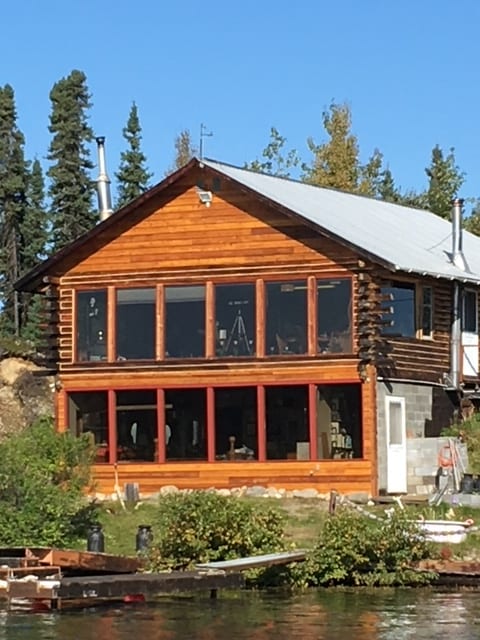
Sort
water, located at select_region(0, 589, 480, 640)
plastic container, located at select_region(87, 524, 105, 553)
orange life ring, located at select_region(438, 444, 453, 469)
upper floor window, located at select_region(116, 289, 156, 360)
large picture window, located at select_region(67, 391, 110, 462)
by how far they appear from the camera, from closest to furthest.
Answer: water, located at select_region(0, 589, 480, 640) < plastic container, located at select_region(87, 524, 105, 553) < orange life ring, located at select_region(438, 444, 453, 469) < upper floor window, located at select_region(116, 289, 156, 360) < large picture window, located at select_region(67, 391, 110, 462)

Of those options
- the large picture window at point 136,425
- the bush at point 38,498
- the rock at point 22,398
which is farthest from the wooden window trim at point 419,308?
the rock at point 22,398

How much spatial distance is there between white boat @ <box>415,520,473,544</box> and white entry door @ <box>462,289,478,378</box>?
11.1m

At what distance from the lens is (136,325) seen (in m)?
39.3

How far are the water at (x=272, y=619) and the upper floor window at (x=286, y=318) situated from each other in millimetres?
10635

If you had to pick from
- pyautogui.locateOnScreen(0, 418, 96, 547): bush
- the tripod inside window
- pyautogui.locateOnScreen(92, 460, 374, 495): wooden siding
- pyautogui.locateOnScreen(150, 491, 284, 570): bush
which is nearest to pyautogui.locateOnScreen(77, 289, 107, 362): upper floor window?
pyautogui.locateOnScreen(92, 460, 374, 495): wooden siding

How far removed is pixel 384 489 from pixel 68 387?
27.9 ft

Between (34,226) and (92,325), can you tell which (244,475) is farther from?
(34,226)

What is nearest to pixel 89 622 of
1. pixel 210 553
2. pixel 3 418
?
pixel 210 553

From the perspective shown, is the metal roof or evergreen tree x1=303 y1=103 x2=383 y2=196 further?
evergreen tree x1=303 y1=103 x2=383 y2=196

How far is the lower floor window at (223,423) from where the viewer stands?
37562 millimetres

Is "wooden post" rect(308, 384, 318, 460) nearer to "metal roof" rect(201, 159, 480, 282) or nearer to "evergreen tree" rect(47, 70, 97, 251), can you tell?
"metal roof" rect(201, 159, 480, 282)

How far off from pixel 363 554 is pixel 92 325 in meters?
13.2

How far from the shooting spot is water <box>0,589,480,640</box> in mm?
22984

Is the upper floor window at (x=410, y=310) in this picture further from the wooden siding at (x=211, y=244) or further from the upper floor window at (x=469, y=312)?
the wooden siding at (x=211, y=244)
